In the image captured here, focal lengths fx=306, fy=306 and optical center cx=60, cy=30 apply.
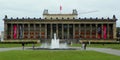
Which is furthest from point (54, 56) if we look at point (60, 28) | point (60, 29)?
point (60, 29)

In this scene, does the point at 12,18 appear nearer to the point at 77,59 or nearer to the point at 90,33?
the point at 90,33

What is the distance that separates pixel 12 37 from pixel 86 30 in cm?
3830

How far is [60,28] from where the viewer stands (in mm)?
160500

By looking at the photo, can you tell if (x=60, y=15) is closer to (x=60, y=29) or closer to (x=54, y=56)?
(x=60, y=29)

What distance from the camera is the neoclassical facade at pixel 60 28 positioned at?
15525 centimetres

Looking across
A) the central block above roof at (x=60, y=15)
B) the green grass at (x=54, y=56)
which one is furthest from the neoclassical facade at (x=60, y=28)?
the green grass at (x=54, y=56)

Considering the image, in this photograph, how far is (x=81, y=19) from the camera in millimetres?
155750

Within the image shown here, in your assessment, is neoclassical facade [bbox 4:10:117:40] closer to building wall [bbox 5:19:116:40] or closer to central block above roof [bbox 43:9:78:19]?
building wall [bbox 5:19:116:40]

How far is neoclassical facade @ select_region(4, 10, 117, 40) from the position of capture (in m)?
155

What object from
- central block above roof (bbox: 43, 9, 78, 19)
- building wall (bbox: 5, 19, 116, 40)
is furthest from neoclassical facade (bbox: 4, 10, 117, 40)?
central block above roof (bbox: 43, 9, 78, 19)

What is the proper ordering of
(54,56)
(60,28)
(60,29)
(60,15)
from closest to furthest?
1. (54,56)
2. (60,28)
3. (60,29)
4. (60,15)

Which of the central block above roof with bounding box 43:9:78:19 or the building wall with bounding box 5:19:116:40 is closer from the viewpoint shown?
the building wall with bounding box 5:19:116:40

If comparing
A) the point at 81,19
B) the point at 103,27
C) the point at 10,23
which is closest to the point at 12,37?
the point at 10,23

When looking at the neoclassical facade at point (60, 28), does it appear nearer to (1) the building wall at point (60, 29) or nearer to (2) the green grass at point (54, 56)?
(1) the building wall at point (60, 29)
